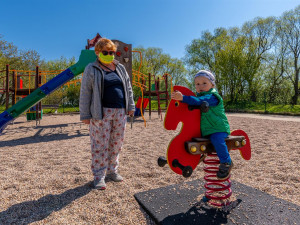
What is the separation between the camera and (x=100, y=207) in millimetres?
2127

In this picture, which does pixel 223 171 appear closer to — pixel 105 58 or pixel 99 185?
pixel 99 185

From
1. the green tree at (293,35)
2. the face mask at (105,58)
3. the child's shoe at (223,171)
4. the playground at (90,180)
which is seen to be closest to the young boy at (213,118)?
the child's shoe at (223,171)

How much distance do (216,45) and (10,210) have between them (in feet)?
97.5

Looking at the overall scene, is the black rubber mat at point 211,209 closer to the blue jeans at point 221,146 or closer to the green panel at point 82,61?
the blue jeans at point 221,146

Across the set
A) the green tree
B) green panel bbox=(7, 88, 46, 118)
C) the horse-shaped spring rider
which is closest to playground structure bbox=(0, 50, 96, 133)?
green panel bbox=(7, 88, 46, 118)

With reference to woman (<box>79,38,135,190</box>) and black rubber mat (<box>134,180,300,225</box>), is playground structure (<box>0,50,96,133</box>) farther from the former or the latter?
black rubber mat (<box>134,180,300,225</box>)

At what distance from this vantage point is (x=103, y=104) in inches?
98.3

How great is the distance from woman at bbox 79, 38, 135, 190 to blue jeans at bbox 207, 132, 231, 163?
4.06 ft

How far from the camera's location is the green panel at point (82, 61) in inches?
245

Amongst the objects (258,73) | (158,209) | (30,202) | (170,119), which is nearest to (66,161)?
(30,202)

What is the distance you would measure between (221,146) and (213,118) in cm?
24

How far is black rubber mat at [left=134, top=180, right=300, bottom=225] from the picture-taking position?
175 cm

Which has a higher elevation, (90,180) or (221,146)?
(221,146)

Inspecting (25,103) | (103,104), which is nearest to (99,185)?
(103,104)
